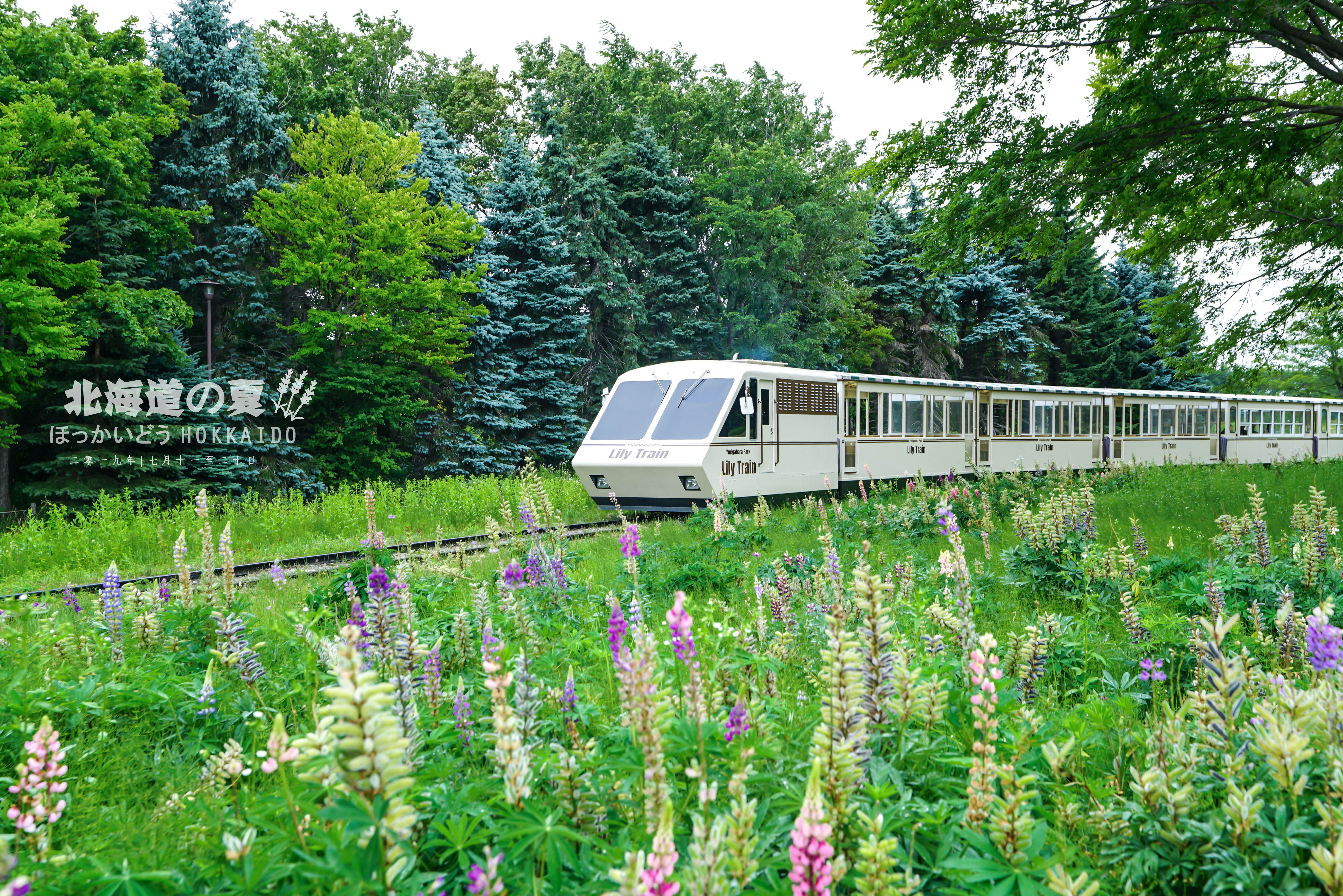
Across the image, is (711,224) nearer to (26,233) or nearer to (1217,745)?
(26,233)

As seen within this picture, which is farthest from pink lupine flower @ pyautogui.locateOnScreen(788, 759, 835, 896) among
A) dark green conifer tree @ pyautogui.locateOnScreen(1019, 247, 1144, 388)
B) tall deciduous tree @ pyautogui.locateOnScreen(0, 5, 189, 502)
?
dark green conifer tree @ pyautogui.locateOnScreen(1019, 247, 1144, 388)

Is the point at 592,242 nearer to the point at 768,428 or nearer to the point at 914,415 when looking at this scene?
the point at 914,415

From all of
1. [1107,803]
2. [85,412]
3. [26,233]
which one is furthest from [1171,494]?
[85,412]

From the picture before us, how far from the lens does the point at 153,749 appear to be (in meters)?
3.35

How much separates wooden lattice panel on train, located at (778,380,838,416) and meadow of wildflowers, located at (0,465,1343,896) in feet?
36.1

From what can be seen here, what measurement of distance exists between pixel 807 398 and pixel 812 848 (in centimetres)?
1558

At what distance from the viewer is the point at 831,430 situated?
677 inches

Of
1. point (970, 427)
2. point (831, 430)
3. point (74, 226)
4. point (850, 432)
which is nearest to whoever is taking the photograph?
point (831, 430)

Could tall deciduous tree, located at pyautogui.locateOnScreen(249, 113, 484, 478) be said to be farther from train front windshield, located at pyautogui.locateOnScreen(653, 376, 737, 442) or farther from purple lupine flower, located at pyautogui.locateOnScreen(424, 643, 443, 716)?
purple lupine flower, located at pyautogui.locateOnScreen(424, 643, 443, 716)

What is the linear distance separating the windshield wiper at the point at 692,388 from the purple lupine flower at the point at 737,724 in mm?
13050

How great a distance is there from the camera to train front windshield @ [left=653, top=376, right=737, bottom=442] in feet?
46.9

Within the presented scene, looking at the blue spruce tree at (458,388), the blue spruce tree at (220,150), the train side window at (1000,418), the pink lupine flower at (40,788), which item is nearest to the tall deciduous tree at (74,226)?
the blue spruce tree at (220,150)

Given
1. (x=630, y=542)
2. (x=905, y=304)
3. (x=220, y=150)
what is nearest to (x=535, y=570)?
(x=630, y=542)

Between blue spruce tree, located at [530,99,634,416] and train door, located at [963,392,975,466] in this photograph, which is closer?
train door, located at [963,392,975,466]
